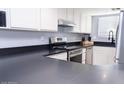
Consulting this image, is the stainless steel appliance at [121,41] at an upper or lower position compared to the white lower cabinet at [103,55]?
upper

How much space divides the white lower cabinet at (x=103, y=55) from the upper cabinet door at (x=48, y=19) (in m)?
1.78

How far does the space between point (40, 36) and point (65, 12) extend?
103 cm

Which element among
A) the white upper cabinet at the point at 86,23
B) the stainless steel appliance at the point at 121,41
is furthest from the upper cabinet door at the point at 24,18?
the white upper cabinet at the point at 86,23

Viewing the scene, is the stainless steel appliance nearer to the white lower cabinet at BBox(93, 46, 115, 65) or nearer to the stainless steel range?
the stainless steel range

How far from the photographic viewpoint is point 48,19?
264 centimetres

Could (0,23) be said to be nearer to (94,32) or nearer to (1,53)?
(1,53)

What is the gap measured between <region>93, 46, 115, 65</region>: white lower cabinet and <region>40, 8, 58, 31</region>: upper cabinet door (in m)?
1.78

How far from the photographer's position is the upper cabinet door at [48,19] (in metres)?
2.47

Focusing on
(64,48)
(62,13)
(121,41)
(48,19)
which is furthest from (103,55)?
(48,19)

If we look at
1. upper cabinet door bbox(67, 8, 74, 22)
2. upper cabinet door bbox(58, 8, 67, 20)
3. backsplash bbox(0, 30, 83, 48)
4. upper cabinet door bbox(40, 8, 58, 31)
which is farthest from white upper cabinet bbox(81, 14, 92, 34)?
upper cabinet door bbox(40, 8, 58, 31)

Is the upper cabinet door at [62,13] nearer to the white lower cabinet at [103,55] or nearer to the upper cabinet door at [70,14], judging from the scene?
the upper cabinet door at [70,14]

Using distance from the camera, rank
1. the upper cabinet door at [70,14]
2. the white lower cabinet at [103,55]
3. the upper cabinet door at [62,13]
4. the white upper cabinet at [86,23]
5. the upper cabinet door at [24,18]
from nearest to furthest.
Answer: the upper cabinet door at [24,18] < the upper cabinet door at [62,13] < the upper cabinet door at [70,14] < the white lower cabinet at [103,55] < the white upper cabinet at [86,23]

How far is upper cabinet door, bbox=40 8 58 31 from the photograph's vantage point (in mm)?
2472
